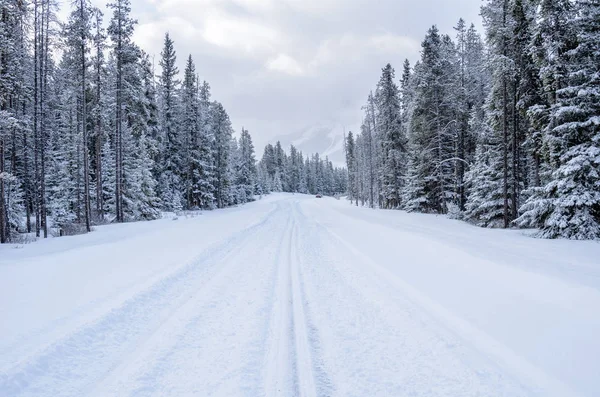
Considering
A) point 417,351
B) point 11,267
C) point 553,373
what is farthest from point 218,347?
point 11,267

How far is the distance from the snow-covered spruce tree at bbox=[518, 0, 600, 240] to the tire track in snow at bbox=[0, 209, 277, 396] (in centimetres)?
1318

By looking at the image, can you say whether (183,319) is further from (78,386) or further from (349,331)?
(349,331)

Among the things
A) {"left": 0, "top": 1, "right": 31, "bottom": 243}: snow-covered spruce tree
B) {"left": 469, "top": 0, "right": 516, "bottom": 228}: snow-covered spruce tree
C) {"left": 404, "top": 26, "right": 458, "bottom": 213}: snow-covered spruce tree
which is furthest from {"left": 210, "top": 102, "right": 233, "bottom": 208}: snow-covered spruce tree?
{"left": 469, "top": 0, "right": 516, "bottom": 228}: snow-covered spruce tree

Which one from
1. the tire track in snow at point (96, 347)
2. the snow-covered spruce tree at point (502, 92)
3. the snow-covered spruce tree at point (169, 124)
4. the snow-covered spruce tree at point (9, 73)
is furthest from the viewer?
the snow-covered spruce tree at point (169, 124)

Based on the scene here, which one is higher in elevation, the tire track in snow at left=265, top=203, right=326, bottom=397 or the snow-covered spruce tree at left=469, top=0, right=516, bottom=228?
the snow-covered spruce tree at left=469, top=0, right=516, bottom=228

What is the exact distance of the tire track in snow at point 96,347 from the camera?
332cm

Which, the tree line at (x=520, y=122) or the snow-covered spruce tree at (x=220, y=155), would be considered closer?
the tree line at (x=520, y=122)

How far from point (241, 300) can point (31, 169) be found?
33371 mm

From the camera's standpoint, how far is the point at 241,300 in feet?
19.3

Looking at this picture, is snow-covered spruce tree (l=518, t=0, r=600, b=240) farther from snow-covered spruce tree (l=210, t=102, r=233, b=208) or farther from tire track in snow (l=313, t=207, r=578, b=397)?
snow-covered spruce tree (l=210, t=102, r=233, b=208)

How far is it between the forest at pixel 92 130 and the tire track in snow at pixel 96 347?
11.5 metres

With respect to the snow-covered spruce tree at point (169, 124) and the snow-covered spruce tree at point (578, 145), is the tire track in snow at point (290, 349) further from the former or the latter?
the snow-covered spruce tree at point (169, 124)

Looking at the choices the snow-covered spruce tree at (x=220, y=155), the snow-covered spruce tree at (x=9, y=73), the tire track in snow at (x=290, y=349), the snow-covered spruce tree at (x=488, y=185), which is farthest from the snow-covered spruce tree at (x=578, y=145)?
the snow-covered spruce tree at (x=220, y=155)

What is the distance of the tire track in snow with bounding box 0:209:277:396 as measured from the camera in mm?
3316
